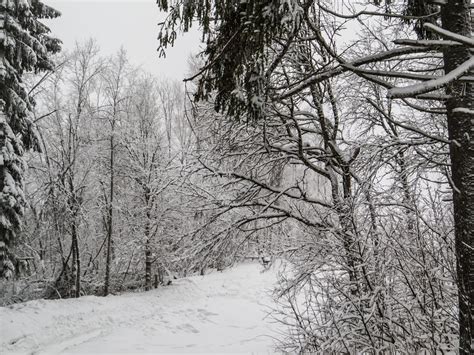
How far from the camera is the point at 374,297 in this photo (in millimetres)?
4031

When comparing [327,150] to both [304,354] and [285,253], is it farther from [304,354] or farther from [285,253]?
[304,354]

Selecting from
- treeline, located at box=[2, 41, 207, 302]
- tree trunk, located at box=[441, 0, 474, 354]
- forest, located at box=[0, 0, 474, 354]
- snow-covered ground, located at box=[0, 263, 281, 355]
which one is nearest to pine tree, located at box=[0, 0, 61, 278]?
forest, located at box=[0, 0, 474, 354]

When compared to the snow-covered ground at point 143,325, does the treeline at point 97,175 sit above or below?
above

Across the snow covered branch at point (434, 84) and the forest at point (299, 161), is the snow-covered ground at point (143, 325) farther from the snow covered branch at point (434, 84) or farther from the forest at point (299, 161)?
the snow covered branch at point (434, 84)

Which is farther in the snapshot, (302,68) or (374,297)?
(302,68)

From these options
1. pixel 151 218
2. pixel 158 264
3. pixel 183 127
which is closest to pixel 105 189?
pixel 151 218

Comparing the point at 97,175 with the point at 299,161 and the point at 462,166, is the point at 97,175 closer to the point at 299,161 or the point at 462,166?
the point at 299,161

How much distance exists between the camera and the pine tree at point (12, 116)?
31.9ft

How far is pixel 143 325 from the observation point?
38.2 feet

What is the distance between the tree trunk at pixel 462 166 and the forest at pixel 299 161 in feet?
0.04

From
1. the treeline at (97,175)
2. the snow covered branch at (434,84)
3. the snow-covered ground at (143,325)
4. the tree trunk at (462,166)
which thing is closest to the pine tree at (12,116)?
the snow-covered ground at (143,325)

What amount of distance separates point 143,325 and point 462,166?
423 inches

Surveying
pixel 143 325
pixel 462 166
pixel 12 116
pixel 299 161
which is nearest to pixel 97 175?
pixel 12 116

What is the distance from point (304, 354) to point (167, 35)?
4667 millimetres
